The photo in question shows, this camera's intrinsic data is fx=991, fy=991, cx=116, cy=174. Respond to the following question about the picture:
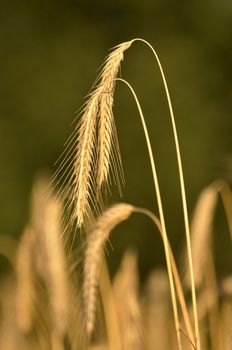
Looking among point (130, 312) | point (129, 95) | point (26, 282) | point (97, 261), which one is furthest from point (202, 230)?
point (129, 95)

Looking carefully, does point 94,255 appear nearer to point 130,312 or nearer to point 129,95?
point 130,312

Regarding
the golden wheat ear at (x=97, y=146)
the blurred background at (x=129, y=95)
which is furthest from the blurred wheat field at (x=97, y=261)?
the blurred background at (x=129, y=95)

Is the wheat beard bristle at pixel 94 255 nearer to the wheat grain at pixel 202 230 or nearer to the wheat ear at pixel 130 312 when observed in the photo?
the wheat ear at pixel 130 312

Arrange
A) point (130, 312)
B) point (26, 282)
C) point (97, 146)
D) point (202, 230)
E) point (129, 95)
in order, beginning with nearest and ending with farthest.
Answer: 1. point (97, 146)
2. point (130, 312)
3. point (202, 230)
4. point (26, 282)
5. point (129, 95)

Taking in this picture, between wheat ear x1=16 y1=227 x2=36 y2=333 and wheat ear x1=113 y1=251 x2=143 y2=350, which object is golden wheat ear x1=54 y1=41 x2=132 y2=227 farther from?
wheat ear x1=16 y1=227 x2=36 y2=333

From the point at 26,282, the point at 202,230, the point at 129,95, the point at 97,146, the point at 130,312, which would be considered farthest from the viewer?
the point at 129,95

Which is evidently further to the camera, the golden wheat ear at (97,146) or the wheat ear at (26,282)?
the wheat ear at (26,282)

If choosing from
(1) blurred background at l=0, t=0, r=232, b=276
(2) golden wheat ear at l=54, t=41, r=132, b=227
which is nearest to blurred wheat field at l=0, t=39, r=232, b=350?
(2) golden wheat ear at l=54, t=41, r=132, b=227
